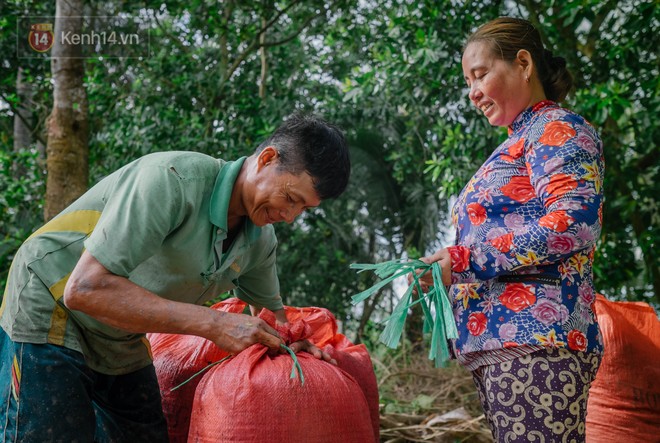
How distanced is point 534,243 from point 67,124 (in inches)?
121

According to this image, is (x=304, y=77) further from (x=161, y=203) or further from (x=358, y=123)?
(x=161, y=203)

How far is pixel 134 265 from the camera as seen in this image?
5.49 feet

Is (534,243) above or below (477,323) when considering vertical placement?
above

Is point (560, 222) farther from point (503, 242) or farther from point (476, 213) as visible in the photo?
point (476, 213)

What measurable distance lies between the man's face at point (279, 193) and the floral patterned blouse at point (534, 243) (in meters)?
0.41

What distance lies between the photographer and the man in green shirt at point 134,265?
5.42 ft

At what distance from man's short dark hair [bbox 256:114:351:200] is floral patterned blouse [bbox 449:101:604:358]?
35 cm

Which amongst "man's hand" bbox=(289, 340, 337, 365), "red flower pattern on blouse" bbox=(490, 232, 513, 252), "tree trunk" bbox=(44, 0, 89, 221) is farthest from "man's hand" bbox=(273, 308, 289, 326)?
"tree trunk" bbox=(44, 0, 89, 221)

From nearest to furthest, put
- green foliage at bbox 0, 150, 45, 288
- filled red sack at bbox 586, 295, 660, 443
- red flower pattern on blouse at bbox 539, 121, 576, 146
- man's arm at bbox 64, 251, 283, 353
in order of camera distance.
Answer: man's arm at bbox 64, 251, 283, 353 < red flower pattern on blouse at bbox 539, 121, 576, 146 < filled red sack at bbox 586, 295, 660, 443 < green foliage at bbox 0, 150, 45, 288

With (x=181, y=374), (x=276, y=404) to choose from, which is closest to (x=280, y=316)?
(x=181, y=374)

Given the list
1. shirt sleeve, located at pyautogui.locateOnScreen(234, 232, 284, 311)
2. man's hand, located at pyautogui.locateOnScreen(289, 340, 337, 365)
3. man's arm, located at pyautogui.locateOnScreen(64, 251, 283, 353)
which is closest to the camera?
man's arm, located at pyautogui.locateOnScreen(64, 251, 283, 353)

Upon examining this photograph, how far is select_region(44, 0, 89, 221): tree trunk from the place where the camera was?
3904 mm

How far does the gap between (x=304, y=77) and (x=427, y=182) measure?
1851 millimetres

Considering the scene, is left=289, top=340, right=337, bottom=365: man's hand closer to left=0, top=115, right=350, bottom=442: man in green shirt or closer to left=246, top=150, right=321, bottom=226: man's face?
left=0, top=115, right=350, bottom=442: man in green shirt
